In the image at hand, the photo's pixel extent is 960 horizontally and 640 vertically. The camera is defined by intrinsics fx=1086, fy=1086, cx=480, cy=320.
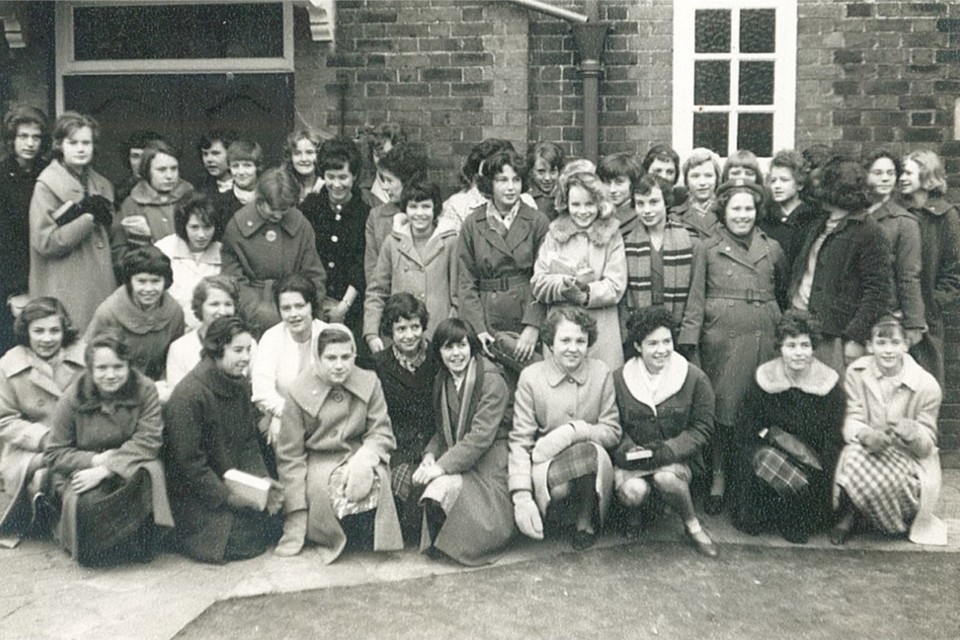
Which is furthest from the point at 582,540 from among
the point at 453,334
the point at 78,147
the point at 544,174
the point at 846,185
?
the point at 78,147

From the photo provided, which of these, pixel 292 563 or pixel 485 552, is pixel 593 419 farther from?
pixel 292 563

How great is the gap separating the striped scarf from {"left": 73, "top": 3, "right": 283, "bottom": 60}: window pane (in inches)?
127

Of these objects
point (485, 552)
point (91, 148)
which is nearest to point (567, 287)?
point (485, 552)

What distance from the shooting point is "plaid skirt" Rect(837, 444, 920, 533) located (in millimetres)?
5410

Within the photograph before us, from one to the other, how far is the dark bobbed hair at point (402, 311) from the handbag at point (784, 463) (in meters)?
1.85

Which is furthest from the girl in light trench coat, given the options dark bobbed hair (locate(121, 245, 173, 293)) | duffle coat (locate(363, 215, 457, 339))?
dark bobbed hair (locate(121, 245, 173, 293))

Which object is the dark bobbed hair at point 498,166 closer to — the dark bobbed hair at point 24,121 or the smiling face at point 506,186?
the smiling face at point 506,186

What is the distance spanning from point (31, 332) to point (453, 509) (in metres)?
2.29

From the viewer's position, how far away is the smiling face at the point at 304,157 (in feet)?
20.9

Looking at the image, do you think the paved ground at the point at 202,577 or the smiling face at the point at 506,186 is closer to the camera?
the paved ground at the point at 202,577

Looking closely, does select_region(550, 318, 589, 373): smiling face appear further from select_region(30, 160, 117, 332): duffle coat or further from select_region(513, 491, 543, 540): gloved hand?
select_region(30, 160, 117, 332): duffle coat

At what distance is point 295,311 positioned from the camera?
5539mm

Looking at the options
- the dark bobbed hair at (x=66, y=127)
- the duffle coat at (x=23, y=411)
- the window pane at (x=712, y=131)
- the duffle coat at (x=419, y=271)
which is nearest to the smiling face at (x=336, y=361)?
the duffle coat at (x=419, y=271)

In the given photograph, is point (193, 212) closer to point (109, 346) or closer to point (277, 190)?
point (277, 190)
